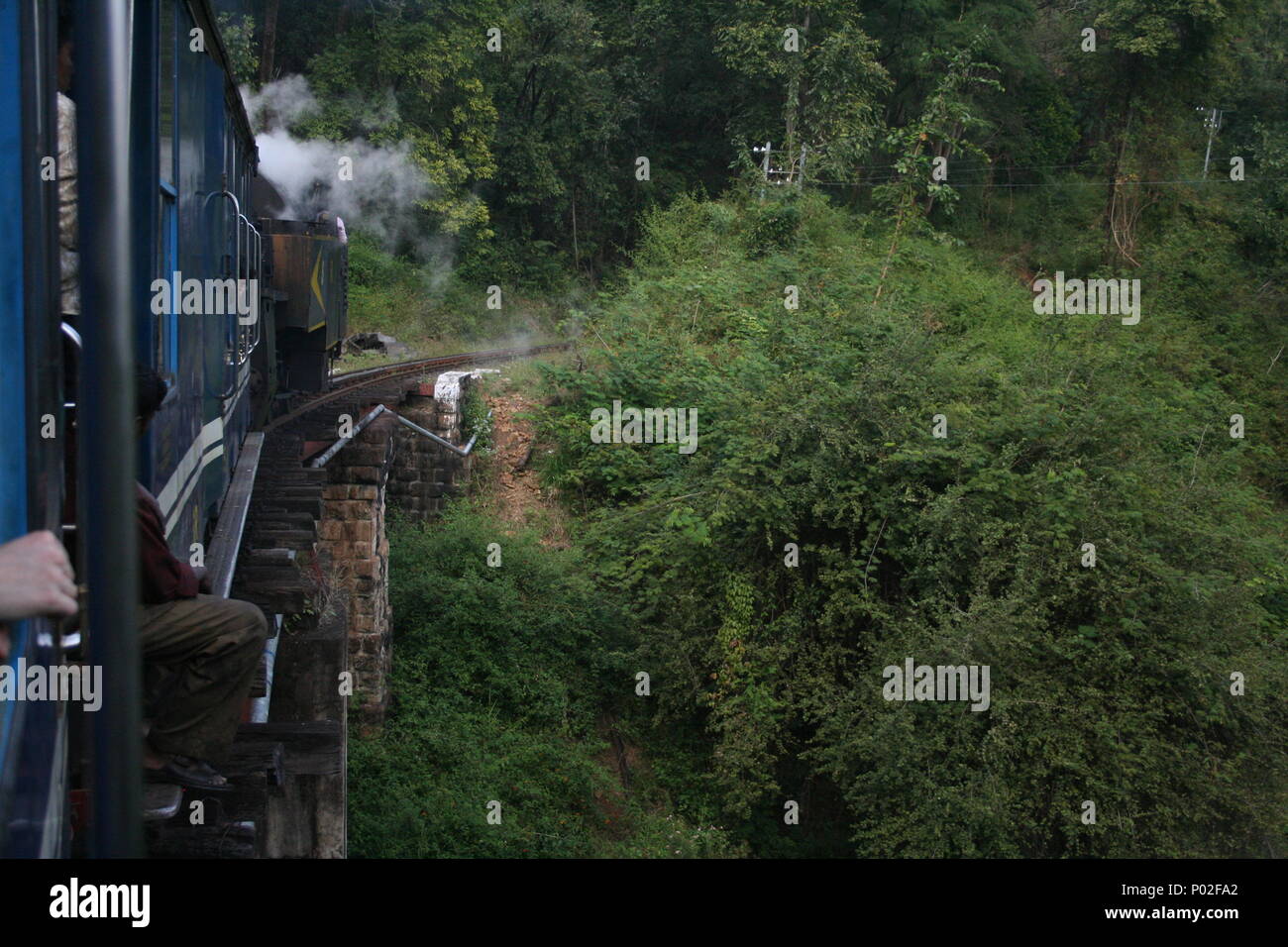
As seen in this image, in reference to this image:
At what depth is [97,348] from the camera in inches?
38.4

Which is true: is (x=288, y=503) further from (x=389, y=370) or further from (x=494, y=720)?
(x=389, y=370)

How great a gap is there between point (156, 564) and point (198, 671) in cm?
33

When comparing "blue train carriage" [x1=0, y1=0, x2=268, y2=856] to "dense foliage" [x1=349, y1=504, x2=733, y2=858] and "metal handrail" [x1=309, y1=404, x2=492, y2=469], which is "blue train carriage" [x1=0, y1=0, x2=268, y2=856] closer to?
"metal handrail" [x1=309, y1=404, x2=492, y2=469]

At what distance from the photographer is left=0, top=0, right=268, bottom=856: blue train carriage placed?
983 millimetres

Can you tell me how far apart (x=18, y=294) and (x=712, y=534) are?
10.4 metres

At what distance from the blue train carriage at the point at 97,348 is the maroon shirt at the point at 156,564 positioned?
19.5 inches

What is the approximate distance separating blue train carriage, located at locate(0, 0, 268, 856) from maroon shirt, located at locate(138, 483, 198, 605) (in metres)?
0.49

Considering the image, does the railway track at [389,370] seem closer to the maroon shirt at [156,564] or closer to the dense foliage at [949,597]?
the dense foliage at [949,597]

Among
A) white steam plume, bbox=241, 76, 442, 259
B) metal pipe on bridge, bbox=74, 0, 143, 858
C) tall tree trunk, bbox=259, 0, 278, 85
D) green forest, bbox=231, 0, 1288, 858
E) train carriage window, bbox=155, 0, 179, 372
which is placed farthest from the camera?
tall tree trunk, bbox=259, 0, 278, 85

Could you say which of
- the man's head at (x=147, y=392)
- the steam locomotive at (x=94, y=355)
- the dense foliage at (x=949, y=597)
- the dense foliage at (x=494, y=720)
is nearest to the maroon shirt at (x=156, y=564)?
the man's head at (x=147, y=392)

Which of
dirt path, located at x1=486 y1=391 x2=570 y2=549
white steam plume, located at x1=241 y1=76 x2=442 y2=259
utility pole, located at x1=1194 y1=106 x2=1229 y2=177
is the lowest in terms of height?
dirt path, located at x1=486 y1=391 x2=570 y2=549

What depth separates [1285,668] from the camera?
Result: 9758mm

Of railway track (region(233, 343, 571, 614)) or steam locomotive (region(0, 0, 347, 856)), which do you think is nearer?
steam locomotive (region(0, 0, 347, 856))

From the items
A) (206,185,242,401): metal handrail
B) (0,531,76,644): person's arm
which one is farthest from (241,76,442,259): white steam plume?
(0,531,76,644): person's arm
